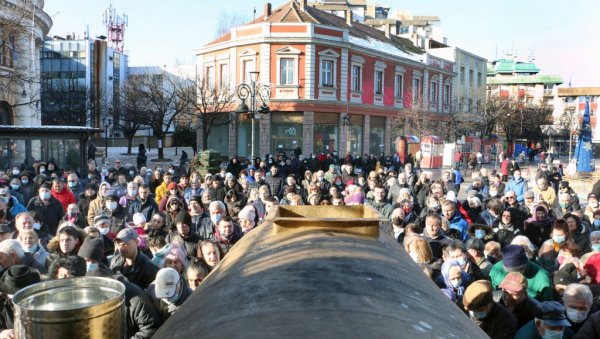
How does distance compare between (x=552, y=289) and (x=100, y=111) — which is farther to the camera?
(x=100, y=111)

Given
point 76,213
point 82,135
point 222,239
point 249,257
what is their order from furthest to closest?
point 82,135 → point 76,213 → point 222,239 → point 249,257

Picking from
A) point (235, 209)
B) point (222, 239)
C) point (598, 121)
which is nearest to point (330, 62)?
point (235, 209)

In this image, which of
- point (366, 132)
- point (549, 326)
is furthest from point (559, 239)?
point (366, 132)

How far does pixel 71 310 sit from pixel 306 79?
34.5m

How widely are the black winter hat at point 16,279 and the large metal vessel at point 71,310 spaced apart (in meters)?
2.34

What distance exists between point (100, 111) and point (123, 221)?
42351 mm

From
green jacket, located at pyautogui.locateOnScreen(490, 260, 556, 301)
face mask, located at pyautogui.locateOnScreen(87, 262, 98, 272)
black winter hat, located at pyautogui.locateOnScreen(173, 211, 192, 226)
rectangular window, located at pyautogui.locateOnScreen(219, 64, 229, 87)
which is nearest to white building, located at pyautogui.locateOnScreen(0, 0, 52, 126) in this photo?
rectangular window, located at pyautogui.locateOnScreen(219, 64, 229, 87)

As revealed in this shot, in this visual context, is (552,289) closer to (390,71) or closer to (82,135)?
(82,135)

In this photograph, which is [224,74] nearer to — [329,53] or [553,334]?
[329,53]

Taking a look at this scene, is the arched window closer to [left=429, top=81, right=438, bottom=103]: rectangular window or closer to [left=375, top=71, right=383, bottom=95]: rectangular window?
[left=375, top=71, right=383, bottom=95]: rectangular window

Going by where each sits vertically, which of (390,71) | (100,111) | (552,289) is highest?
(390,71)

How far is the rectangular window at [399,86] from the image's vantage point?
141 ft

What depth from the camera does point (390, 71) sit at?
42188 millimetres

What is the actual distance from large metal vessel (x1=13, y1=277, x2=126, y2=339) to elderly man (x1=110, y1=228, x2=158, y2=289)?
3171mm
